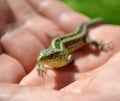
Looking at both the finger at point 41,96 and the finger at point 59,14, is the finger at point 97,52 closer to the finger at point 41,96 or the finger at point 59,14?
the finger at point 59,14

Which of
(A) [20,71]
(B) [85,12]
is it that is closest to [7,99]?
(A) [20,71]

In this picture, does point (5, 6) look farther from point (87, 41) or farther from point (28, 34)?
point (87, 41)

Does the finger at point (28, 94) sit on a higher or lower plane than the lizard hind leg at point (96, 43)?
higher

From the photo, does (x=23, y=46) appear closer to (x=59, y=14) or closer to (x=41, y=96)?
(x=59, y=14)

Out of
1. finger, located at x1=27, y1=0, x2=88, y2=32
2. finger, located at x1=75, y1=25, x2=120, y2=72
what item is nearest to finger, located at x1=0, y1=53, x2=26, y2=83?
finger, located at x1=75, y1=25, x2=120, y2=72

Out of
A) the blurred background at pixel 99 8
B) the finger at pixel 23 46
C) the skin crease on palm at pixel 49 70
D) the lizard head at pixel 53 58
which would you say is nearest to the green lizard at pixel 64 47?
the lizard head at pixel 53 58

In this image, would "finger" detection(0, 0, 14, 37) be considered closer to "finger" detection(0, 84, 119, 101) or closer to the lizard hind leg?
the lizard hind leg

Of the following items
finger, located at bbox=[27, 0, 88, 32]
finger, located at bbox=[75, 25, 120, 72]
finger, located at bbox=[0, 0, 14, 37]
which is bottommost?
finger, located at bbox=[75, 25, 120, 72]

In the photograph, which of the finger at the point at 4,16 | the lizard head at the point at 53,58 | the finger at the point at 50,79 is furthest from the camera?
the finger at the point at 4,16
